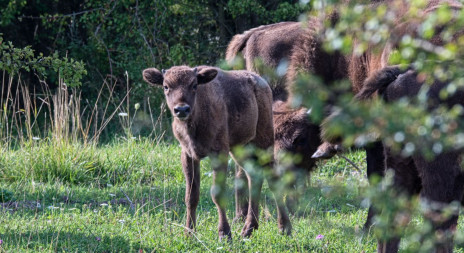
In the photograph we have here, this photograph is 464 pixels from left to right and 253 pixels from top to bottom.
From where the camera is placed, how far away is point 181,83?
21.3ft

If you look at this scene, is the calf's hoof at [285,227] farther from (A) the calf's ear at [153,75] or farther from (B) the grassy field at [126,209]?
(A) the calf's ear at [153,75]

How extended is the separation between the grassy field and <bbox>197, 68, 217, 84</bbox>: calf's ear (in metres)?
1.25

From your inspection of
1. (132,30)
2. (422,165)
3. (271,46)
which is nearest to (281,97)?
(271,46)

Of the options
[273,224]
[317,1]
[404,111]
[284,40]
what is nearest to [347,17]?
[317,1]

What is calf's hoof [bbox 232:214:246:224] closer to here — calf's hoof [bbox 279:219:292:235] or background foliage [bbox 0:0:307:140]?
calf's hoof [bbox 279:219:292:235]

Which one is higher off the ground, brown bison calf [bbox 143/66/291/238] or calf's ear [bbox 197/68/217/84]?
calf's ear [bbox 197/68/217/84]

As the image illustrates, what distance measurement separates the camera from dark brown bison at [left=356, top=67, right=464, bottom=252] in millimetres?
4895

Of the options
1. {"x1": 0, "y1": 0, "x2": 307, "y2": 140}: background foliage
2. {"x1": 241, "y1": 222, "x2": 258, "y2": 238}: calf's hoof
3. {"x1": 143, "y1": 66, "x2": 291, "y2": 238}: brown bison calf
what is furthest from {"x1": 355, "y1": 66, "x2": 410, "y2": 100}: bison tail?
{"x1": 0, "y1": 0, "x2": 307, "y2": 140}: background foliage

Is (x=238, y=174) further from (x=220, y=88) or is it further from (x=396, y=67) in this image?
(x=396, y=67)

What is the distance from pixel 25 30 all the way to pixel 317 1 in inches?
570

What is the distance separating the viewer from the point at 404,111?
2018mm

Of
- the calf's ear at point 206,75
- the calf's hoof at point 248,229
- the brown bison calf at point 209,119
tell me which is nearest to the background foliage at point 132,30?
the brown bison calf at point 209,119

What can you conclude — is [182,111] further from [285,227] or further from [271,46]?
[271,46]

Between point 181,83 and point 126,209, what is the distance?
184cm
